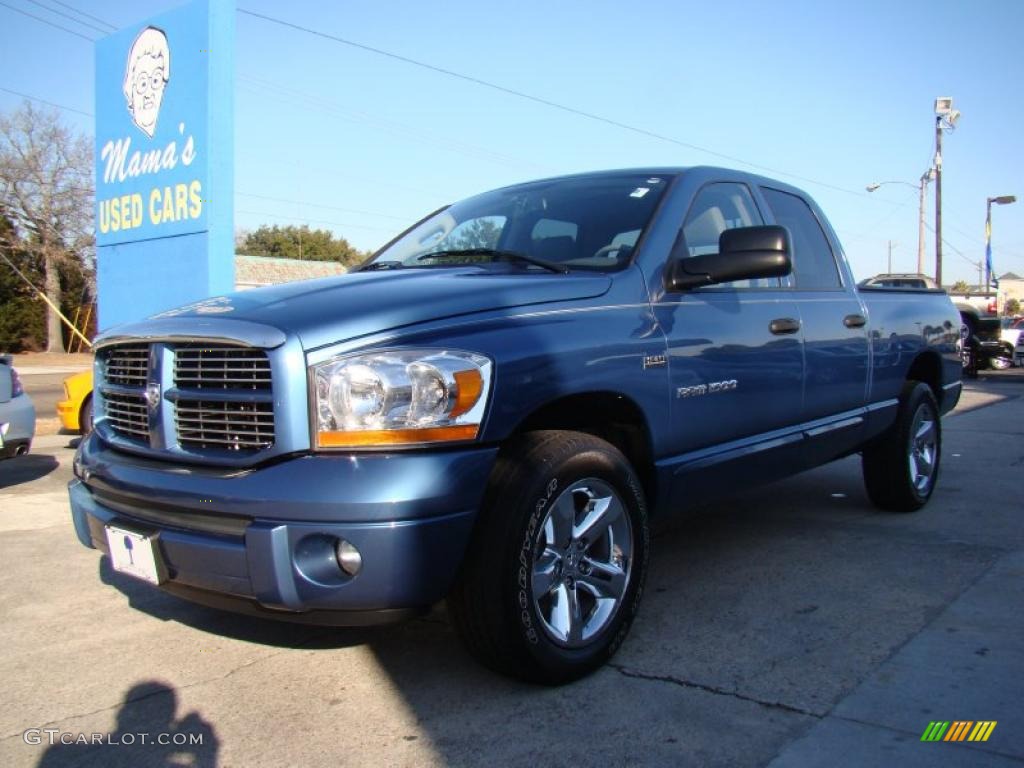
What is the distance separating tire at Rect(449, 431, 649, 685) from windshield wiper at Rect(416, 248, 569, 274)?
0.80 metres

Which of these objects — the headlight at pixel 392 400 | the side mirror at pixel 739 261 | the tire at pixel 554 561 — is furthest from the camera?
the side mirror at pixel 739 261

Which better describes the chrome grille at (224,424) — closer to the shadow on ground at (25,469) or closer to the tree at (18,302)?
the shadow on ground at (25,469)

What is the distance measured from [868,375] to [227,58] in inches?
283

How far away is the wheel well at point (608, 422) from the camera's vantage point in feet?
10.2

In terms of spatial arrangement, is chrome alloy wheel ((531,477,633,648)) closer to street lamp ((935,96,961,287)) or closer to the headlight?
the headlight

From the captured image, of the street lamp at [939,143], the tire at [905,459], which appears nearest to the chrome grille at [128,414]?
the tire at [905,459]

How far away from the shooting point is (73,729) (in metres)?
2.76

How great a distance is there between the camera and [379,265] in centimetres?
429

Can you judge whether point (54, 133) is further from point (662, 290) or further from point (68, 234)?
point (662, 290)

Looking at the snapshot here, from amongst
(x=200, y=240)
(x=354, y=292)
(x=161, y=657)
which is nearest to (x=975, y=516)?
(x=354, y=292)

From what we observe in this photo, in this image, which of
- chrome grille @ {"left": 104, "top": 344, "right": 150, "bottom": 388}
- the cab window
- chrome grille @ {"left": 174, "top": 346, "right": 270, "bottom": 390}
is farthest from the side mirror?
chrome grille @ {"left": 104, "top": 344, "right": 150, "bottom": 388}

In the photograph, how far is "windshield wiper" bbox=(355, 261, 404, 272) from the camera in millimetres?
4172

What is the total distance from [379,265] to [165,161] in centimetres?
635
